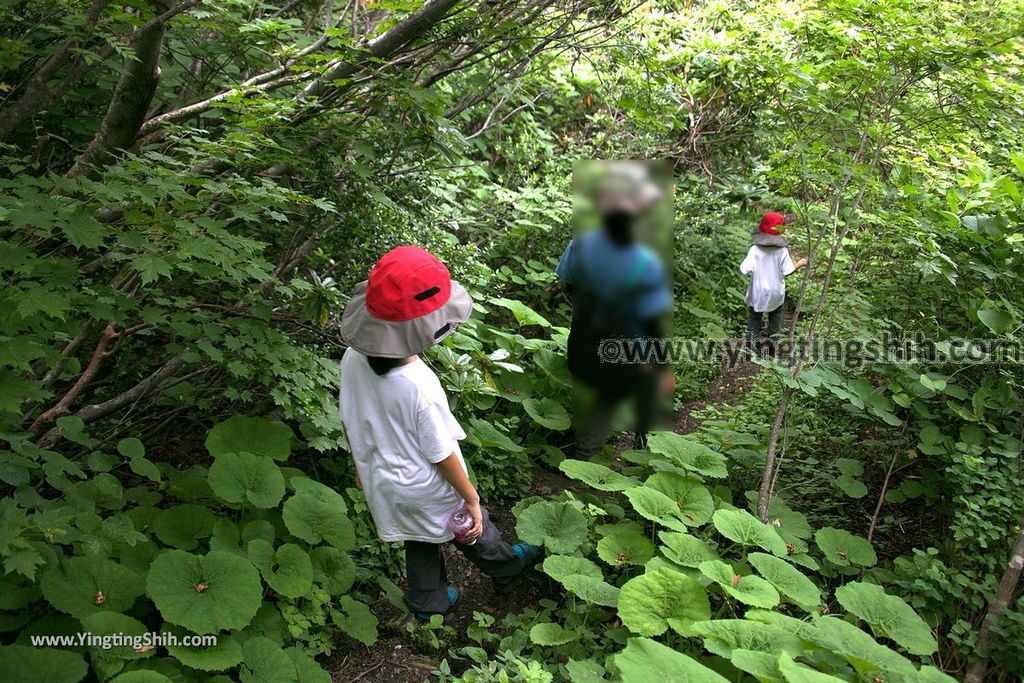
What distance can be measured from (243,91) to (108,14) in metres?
0.65

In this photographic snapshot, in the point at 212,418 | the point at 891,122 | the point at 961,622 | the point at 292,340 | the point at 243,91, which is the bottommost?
the point at 961,622

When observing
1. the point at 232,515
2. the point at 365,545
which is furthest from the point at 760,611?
the point at 232,515

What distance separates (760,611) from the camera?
9.20 feet

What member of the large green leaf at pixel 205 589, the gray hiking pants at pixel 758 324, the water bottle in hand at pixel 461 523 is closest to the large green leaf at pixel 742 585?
the water bottle in hand at pixel 461 523

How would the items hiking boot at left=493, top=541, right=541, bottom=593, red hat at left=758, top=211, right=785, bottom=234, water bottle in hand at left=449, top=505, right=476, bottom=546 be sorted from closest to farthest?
water bottle in hand at left=449, top=505, right=476, bottom=546, hiking boot at left=493, top=541, right=541, bottom=593, red hat at left=758, top=211, right=785, bottom=234

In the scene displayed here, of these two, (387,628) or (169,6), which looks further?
(387,628)

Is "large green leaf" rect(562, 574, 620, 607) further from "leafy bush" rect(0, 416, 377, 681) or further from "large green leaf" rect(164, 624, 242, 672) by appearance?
"large green leaf" rect(164, 624, 242, 672)

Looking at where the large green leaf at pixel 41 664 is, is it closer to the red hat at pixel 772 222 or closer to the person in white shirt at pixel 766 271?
the red hat at pixel 772 222

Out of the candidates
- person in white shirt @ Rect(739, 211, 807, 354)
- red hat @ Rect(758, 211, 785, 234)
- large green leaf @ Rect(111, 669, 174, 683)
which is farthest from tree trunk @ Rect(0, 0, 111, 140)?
person in white shirt @ Rect(739, 211, 807, 354)

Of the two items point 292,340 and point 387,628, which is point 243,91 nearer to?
point 292,340

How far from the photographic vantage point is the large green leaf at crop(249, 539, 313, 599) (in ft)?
9.16

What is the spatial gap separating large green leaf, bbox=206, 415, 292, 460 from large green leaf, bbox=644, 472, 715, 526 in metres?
1.85

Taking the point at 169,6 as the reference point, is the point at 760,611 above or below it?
below

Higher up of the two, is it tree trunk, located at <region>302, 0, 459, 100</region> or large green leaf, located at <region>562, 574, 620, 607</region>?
tree trunk, located at <region>302, 0, 459, 100</region>
